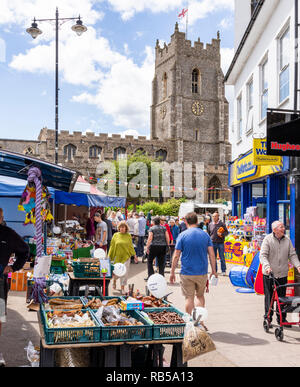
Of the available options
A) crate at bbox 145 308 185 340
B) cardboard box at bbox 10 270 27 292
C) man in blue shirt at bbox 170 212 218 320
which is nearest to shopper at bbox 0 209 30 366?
crate at bbox 145 308 185 340

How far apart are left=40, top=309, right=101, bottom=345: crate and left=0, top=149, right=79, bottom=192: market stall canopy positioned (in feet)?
9.91

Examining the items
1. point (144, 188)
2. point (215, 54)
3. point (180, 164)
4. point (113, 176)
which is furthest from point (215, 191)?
point (215, 54)

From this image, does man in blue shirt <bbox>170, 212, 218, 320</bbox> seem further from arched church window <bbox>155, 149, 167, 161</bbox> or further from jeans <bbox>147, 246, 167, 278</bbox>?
arched church window <bbox>155, 149, 167, 161</bbox>

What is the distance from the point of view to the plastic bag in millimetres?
3768

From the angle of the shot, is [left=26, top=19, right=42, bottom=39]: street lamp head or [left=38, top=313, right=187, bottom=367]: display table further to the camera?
[left=26, top=19, right=42, bottom=39]: street lamp head

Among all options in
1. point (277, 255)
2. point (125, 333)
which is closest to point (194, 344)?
point (125, 333)

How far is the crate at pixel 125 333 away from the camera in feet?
12.7

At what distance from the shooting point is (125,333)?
12.8 ft

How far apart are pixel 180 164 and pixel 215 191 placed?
6.56 meters

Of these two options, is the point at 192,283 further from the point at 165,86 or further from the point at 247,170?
the point at 165,86

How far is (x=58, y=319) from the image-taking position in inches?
163

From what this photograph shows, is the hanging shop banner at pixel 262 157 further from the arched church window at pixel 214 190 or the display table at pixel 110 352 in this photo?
the arched church window at pixel 214 190

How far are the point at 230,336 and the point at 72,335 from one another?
3038 mm
